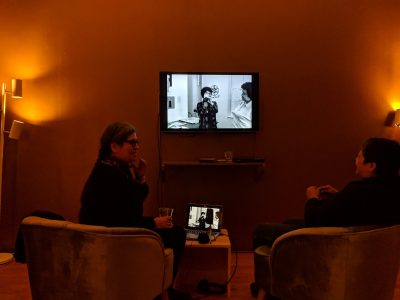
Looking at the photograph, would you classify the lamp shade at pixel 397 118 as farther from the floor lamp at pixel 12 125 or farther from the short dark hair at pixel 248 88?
the floor lamp at pixel 12 125

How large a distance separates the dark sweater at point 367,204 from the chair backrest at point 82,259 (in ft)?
2.98

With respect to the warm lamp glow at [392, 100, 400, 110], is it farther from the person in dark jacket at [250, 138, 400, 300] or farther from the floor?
the person in dark jacket at [250, 138, 400, 300]

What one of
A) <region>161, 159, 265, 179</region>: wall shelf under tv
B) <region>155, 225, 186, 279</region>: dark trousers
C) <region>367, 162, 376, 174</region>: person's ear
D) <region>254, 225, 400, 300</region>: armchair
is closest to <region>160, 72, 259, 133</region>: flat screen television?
<region>161, 159, 265, 179</region>: wall shelf under tv

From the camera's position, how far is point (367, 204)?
1.82m

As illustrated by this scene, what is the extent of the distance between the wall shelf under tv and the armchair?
1.83m

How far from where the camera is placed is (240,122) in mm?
3861

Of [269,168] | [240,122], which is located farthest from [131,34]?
[269,168]

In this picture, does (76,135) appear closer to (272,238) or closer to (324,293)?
(272,238)

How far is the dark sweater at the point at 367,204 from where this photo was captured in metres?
1.82

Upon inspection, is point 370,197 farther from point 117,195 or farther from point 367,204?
point 117,195

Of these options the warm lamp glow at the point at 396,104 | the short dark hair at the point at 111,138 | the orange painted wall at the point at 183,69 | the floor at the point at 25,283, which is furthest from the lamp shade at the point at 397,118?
the short dark hair at the point at 111,138

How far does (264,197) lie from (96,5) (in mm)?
2542

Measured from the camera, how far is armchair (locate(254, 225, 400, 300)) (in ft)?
5.77

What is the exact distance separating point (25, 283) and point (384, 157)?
272 centimetres
